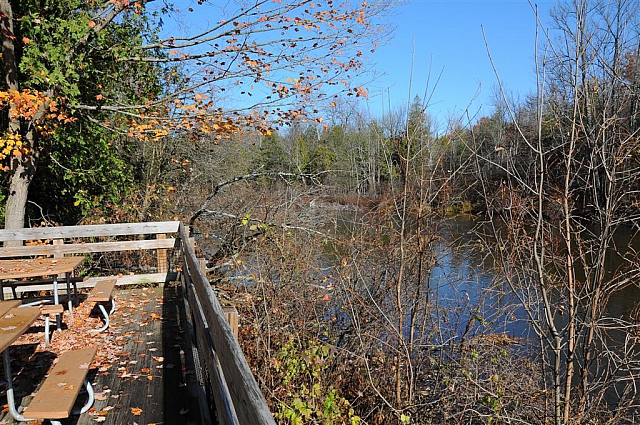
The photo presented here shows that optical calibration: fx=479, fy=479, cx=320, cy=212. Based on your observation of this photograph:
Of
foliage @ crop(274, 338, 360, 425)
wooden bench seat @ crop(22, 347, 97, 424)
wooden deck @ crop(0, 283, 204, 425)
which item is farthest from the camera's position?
foliage @ crop(274, 338, 360, 425)

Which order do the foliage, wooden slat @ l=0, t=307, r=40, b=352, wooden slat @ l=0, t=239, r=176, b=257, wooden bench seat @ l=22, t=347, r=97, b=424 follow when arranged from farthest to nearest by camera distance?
wooden slat @ l=0, t=239, r=176, b=257 → the foliage → wooden slat @ l=0, t=307, r=40, b=352 → wooden bench seat @ l=22, t=347, r=97, b=424

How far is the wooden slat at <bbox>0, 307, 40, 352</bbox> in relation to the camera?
307 centimetres

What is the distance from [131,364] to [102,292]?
1.23 meters

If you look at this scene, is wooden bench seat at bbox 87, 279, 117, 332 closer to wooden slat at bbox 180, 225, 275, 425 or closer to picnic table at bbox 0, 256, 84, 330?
picnic table at bbox 0, 256, 84, 330

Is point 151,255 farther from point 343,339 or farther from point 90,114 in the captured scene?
point 343,339

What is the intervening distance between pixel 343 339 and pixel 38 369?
405cm

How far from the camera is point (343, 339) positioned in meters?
7.14

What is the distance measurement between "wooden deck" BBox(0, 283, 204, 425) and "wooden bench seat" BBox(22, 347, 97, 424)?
0.31m

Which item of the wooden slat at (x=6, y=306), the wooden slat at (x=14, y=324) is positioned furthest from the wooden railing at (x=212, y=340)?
the wooden slat at (x=6, y=306)

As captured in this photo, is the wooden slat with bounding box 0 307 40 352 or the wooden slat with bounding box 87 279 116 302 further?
the wooden slat with bounding box 87 279 116 302

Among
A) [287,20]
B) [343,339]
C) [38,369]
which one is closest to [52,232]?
[38,369]

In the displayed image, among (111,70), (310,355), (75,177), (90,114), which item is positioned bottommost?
(310,355)

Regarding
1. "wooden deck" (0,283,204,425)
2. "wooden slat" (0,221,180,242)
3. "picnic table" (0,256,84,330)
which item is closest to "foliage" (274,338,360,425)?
"wooden deck" (0,283,204,425)

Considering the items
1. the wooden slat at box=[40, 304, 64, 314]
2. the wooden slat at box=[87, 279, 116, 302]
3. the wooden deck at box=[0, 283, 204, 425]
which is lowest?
the wooden deck at box=[0, 283, 204, 425]
